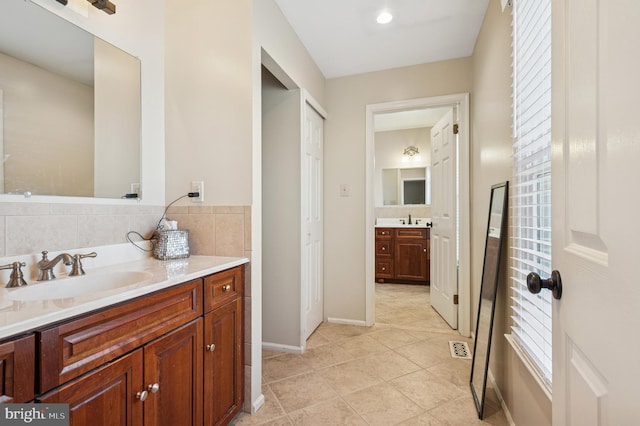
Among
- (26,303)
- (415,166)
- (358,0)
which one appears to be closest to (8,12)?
(26,303)

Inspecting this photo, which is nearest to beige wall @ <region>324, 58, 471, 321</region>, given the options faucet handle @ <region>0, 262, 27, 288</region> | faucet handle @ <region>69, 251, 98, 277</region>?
faucet handle @ <region>69, 251, 98, 277</region>

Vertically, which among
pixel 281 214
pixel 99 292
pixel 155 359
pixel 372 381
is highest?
pixel 281 214

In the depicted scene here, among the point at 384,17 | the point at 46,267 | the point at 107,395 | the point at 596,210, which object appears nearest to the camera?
the point at 596,210

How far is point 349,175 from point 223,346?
2007mm

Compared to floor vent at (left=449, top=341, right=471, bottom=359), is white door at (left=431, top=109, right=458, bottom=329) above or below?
above

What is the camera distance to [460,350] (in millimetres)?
2453

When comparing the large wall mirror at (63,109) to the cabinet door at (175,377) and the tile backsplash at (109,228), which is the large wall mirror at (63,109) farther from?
the cabinet door at (175,377)

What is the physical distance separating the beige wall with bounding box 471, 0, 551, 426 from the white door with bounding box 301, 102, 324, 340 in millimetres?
1366

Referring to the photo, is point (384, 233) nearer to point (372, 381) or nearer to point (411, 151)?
point (411, 151)

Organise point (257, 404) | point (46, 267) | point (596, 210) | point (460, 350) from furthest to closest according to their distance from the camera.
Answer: point (460, 350), point (257, 404), point (46, 267), point (596, 210)

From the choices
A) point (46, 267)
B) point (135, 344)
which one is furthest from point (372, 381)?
point (46, 267)

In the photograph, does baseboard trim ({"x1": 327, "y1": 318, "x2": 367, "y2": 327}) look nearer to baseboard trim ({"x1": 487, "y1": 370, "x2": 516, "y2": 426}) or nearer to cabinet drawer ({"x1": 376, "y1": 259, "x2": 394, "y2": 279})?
baseboard trim ({"x1": 487, "y1": 370, "x2": 516, "y2": 426})

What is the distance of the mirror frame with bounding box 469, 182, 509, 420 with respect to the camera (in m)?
1.67

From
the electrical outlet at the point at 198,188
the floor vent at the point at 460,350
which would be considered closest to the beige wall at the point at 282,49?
the electrical outlet at the point at 198,188
